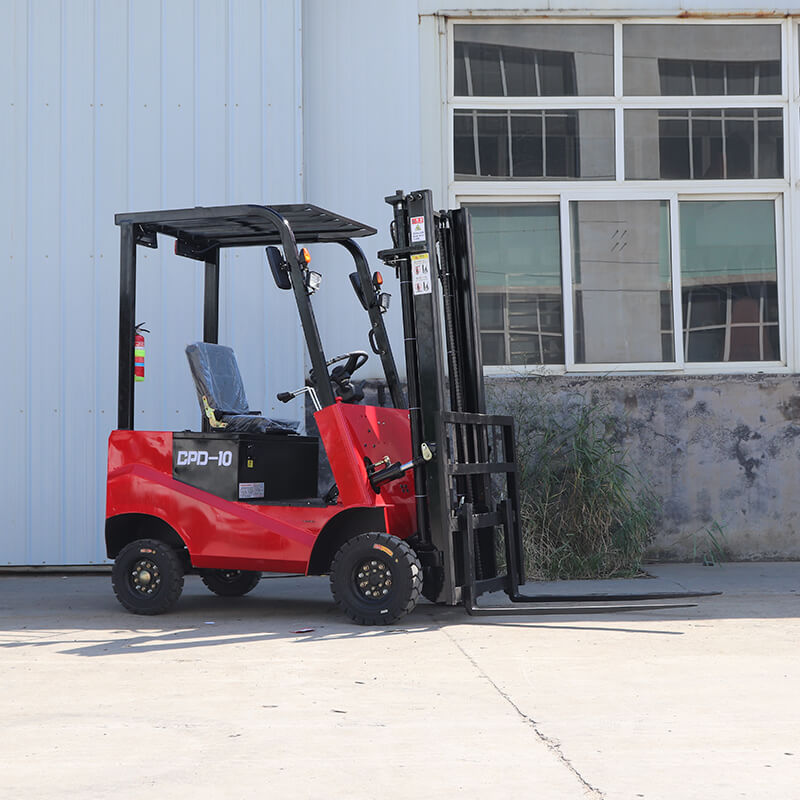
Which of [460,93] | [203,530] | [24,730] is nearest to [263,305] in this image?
[460,93]

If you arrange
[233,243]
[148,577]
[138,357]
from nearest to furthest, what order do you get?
[148,577]
[138,357]
[233,243]

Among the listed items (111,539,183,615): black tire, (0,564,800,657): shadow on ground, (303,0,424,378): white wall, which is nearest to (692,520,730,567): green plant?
(0,564,800,657): shadow on ground

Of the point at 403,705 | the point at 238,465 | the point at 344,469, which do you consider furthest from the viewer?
the point at 238,465

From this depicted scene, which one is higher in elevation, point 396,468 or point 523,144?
point 523,144

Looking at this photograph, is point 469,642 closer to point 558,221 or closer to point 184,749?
point 184,749

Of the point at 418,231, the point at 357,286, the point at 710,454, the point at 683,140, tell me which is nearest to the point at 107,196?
the point at 357,286

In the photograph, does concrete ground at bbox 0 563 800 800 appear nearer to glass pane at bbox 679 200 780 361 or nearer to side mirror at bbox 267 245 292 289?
side mirror at bbox 267 245 292 289

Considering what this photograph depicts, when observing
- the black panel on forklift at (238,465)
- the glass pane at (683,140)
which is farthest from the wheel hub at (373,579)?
the glass pane at (683,140)

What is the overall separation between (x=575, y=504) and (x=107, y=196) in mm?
4552

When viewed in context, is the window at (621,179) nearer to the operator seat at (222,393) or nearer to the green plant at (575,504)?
the green plant at (575,504)

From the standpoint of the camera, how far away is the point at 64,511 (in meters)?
9.46

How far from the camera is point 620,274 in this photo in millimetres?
10102

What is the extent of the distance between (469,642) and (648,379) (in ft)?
14.4

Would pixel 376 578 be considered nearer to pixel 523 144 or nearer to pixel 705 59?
pixel 523 144
